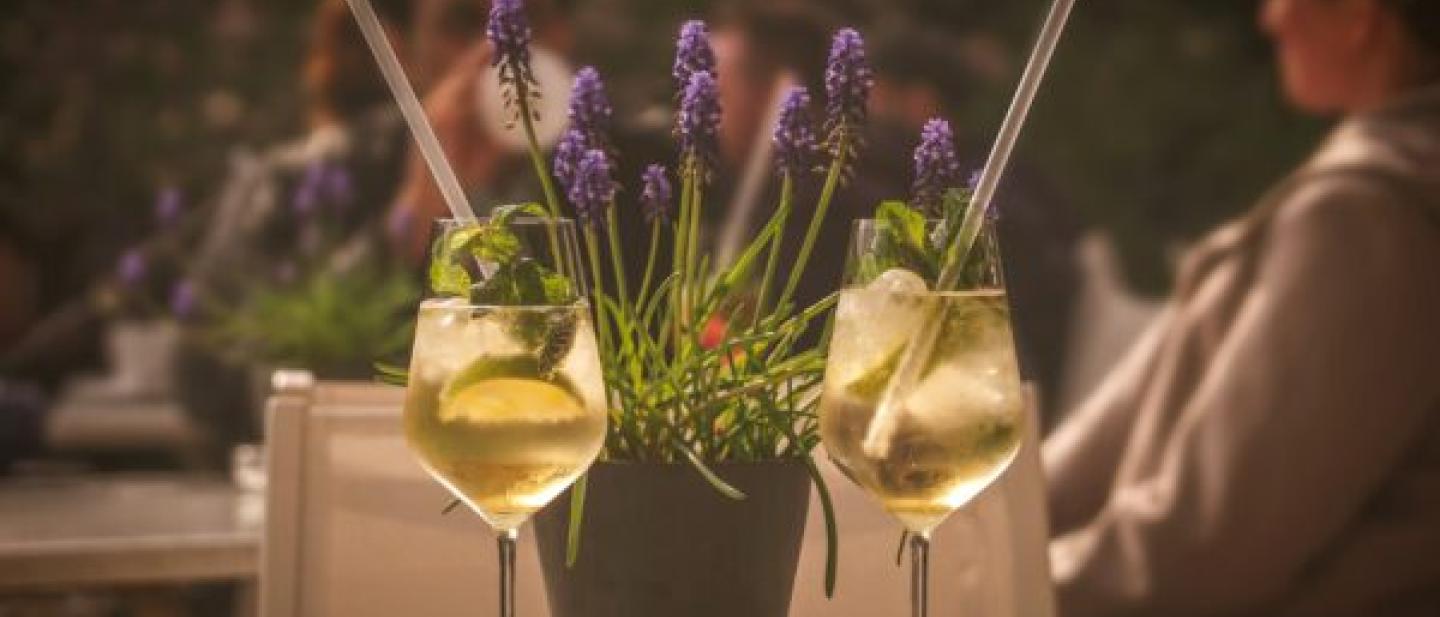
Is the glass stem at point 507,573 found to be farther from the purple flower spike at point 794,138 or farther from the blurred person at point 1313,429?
the blurred person at point 1313,429

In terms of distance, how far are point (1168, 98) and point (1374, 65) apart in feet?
12.0

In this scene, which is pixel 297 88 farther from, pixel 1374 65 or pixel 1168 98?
pixel 1374 65

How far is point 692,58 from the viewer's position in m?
0.92

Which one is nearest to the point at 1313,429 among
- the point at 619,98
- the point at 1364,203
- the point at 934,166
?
the point at 1364,203

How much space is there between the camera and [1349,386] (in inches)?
105

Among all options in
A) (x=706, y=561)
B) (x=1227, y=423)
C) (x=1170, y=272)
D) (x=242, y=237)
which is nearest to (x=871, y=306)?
(x=706, y=561)

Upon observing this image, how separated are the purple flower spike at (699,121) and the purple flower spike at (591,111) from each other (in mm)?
38

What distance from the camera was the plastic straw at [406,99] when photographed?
0.90 meters

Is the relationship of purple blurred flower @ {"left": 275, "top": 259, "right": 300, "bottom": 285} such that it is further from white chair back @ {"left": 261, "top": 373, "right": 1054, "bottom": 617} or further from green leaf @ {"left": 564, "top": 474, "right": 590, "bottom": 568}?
green leaf @ {"left": 564, "top": 474, "right": 590, "bottom": 568}

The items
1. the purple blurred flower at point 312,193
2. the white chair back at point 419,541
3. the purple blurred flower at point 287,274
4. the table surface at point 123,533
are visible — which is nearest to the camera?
the white chair back at point 419,541

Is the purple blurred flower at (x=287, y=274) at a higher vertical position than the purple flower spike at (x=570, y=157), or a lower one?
lower

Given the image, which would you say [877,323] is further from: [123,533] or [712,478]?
[123,533]

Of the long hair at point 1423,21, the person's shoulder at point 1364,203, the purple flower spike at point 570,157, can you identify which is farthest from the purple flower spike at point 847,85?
the long hair at point 1423,21

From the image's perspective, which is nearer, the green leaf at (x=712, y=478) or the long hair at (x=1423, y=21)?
the green leaf at (x=712, y=478)
